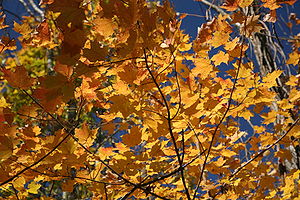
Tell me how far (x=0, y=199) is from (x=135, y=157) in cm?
77

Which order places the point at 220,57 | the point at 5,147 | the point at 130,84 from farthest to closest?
the point at 220,57
the point at 130,84
the point at 5,147

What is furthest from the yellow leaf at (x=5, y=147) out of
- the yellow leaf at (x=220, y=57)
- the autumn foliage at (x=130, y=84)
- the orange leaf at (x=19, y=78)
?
the yellow leaf at (x=220, y=57)

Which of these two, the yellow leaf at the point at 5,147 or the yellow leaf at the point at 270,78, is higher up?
the yellow leaf at the point at 270,78

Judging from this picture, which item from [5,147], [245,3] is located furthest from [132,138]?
[245,3]

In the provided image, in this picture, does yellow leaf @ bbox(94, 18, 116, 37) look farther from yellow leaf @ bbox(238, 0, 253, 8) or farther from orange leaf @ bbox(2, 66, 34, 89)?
yellow leaf @ bbox(238, 0, 253, 8)

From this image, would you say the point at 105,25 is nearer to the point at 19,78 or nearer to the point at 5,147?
the point at 19,78

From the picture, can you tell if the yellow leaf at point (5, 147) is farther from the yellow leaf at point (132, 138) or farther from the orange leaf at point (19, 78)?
the yellow leaf at point (132, 138)

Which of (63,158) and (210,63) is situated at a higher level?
(210,63)

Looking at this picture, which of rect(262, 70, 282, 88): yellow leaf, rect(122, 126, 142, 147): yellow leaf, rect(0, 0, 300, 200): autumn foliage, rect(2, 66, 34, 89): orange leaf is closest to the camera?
rect(0, 0, 300, 200): autumn foliage

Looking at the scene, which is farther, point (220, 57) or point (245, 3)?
point (220, 57)

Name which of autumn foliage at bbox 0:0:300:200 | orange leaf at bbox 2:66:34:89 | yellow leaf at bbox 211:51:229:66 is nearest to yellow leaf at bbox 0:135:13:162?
autumn foliage at bbox 0:0:300:200

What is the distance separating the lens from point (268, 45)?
2.71m

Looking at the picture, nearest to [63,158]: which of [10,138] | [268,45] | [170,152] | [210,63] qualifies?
[10,138]

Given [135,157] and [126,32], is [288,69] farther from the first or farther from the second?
[126,32]
